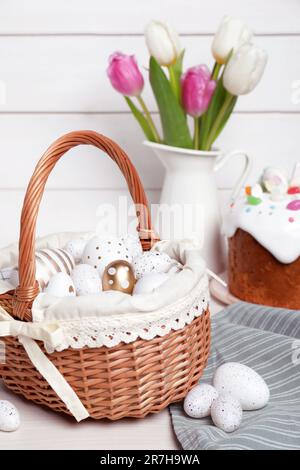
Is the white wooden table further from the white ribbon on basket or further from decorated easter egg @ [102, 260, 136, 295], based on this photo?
decorated easter egg @ [102, 260, 136, 295]

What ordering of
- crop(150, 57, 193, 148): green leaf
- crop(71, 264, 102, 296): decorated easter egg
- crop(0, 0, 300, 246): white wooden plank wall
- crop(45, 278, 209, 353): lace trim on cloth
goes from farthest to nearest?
crop(0, 0, 300, 246): white wooden plank wall → crop(150, 57, 193, 148): green leaf → crop(71, 264, 102, 296): decorated easter egg → crop(45, 278, 209, 353): lace trim on cloth

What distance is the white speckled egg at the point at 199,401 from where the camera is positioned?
76 centimetres

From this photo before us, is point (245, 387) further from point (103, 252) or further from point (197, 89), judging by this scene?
point (197, 89)

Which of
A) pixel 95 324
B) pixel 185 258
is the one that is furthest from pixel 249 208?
pixel 95 324

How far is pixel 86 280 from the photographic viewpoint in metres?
0.81

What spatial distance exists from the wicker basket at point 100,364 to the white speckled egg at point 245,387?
4cm

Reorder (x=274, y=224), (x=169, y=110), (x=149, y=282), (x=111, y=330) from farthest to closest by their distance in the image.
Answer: (x=169, y=110) < (x=274, y=224) < (x=149, y=282) < (x=111, y=330)

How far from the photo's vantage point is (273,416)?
29.5 inches

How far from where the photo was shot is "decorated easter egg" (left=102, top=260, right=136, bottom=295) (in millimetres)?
811

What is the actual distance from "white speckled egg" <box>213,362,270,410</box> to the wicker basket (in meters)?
0.04

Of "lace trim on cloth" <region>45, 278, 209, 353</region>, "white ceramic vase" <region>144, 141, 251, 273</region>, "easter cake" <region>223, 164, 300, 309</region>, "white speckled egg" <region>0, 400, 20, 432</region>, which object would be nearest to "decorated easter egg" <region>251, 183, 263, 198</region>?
"easter cake" <region>223, 164, 300, 309</region>

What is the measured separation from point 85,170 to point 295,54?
1.69ft

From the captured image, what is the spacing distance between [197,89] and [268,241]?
11.9 inches

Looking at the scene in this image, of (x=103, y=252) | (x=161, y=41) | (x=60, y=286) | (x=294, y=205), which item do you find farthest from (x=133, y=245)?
(x=161, y=41)
